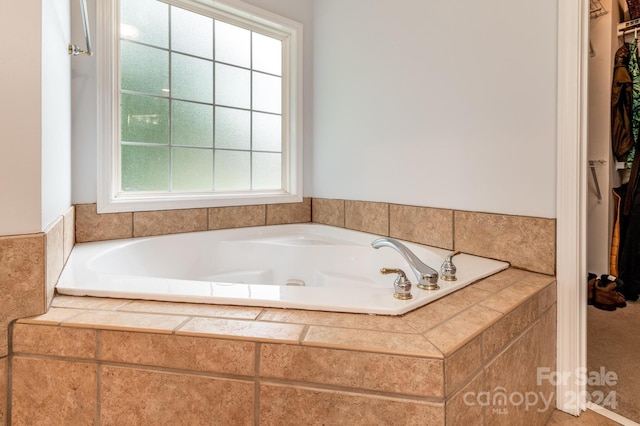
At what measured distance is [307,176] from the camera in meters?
2.29

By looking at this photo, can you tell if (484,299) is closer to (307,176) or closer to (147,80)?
(307,176)

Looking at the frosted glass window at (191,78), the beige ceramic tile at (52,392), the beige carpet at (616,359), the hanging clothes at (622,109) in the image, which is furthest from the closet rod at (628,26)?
the beige ceramic tile at (52,392)

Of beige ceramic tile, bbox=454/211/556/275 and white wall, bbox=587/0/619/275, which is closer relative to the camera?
beige ceramic tile, bbox=454/211/556/275

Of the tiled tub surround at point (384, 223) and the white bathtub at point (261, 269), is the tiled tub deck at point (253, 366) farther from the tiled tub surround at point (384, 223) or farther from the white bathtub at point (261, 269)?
the tiled tub surround at point (384, 223)

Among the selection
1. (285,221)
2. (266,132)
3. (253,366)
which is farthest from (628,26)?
(253,366)

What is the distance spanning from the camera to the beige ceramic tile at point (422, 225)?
150 cm

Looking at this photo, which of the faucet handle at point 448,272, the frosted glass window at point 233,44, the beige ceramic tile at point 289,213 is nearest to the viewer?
the faucet handle at point 448,272

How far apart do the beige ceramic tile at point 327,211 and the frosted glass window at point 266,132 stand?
0.48 metres

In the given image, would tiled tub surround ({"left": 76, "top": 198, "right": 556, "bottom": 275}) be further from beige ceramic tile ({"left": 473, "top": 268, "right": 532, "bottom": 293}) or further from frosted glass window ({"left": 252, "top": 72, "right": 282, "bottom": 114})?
frosted glass window ({"left": 252, "top": 72, "right": 282, "bottom": 114})

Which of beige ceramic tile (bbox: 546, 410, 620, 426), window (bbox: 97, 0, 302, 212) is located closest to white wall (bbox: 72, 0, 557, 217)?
window (bbox: 97, 0, 302, 212)

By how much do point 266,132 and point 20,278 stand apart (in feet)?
5.46

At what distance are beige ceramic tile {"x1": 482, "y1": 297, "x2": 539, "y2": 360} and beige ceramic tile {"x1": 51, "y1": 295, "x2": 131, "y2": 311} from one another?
0.90m

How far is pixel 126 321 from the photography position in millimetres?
729

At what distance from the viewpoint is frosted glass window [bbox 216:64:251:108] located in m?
2.02
